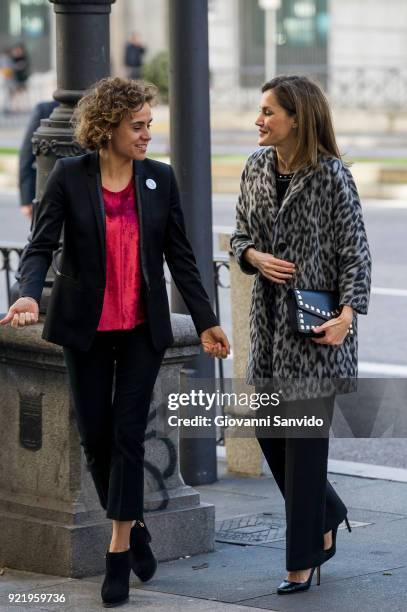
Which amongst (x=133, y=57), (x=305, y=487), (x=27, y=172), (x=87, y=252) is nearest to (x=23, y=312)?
(x=87, y=252)

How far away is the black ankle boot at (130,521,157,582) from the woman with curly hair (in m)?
0.12

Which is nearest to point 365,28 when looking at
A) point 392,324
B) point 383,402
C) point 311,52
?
point 311,52

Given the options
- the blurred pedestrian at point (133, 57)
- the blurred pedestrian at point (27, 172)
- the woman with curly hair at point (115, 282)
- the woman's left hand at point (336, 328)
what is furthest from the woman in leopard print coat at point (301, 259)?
the blurred pedestrian at point (133, 57)

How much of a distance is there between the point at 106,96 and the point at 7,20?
47.9 m

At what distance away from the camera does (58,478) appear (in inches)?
235

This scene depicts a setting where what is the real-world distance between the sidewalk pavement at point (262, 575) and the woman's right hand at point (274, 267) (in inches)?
45.4

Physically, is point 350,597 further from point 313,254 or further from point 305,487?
point 313,254

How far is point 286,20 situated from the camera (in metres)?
43.3

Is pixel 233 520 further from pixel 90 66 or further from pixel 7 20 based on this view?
pixel 7 20

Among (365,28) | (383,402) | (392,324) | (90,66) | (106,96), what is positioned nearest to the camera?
(106,96)

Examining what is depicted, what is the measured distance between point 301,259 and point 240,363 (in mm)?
2786

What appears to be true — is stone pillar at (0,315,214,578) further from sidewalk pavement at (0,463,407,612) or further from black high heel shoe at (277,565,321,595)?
black high heel shoe at (277,565,321,595)

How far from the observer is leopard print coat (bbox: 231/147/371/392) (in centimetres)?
525

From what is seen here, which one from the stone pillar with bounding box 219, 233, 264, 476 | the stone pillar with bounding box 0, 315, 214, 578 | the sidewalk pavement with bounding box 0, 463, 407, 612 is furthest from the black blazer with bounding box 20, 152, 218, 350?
the stone pillar with bounding box 219, 233, 264, 476
